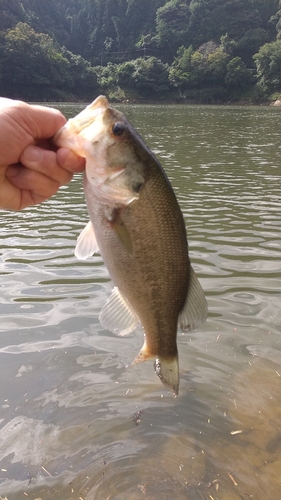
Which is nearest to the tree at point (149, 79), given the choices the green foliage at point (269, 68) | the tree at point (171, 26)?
the green foliage at point (269, 68)

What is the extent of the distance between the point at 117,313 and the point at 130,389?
243cm

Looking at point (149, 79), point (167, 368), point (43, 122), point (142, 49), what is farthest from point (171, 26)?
point (167, 368)

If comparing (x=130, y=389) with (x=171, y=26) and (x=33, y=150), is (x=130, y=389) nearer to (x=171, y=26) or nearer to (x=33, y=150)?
(x=33, y=150)

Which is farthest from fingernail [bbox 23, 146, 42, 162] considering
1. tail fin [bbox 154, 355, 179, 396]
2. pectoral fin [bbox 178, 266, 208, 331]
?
tail fin [bbox 154, 355, 179, 396]

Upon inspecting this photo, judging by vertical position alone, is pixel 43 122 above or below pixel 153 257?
above

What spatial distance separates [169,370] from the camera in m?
2.74

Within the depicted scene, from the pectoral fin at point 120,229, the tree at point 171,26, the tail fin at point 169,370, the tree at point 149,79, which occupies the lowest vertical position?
the tree at point 149,79

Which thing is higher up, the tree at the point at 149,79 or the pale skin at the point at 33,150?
the pale skin at the point at 33,150

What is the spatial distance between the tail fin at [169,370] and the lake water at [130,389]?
1.43 m

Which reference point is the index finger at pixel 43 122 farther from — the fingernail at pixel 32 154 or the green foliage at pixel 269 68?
the green foliage at pixel 269 68

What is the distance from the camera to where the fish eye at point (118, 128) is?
86.9 inches

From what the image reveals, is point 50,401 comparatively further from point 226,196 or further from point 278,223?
point 226,196

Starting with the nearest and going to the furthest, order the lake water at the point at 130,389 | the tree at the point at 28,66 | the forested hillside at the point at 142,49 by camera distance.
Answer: the lake water at the point at 130,389
the tree at the point at 28,66
the forested hillside at the point at 142,49

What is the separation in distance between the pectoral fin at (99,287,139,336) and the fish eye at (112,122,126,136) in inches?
38.9
